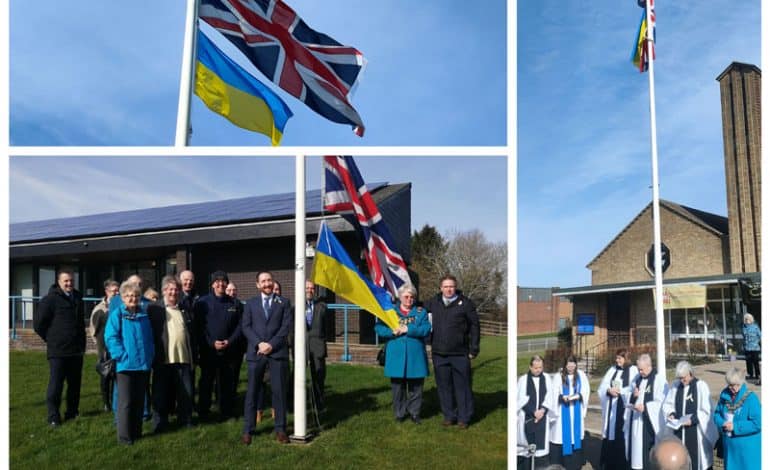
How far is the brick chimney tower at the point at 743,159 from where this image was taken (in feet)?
14.6

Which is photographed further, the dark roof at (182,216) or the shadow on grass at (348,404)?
the shadow on grass at (348,404)

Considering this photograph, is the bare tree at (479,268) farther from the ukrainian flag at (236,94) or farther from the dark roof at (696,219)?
the ukrainian flag at (236,94)

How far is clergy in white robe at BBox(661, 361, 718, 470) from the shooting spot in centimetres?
426

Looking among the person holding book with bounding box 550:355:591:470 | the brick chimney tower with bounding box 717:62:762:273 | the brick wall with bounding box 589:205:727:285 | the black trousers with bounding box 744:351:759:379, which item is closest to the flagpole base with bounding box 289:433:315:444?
the person holding book with bounding box 550:355:591:470

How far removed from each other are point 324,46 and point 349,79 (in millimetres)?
364

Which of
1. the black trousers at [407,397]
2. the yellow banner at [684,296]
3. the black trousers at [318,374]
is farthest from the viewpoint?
the black trousers at [318,374]

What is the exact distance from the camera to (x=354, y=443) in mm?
4484

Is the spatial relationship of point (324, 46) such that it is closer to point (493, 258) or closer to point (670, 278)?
point (493, 258)

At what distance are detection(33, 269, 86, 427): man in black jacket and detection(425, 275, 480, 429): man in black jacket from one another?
2.85 metres

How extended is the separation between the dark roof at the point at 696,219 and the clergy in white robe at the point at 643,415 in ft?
3.06

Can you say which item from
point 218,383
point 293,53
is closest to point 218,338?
point 218,383

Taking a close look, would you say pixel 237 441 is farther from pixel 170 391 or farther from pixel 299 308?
pixel 299 308

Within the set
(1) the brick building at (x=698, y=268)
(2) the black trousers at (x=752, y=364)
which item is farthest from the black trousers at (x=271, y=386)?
(2) the black trousers at (x=752, y=364)

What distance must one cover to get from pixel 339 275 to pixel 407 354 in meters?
1.07
